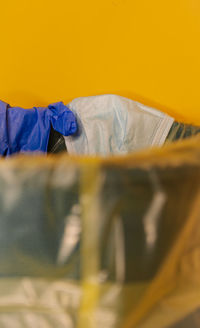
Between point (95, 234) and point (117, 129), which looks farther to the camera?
point (117, 129)

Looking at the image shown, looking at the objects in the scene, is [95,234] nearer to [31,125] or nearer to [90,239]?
[90,239]

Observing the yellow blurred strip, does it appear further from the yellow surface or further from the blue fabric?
the yellow surface

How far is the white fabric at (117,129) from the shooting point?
2.82ft

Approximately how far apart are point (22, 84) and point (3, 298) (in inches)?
27.1

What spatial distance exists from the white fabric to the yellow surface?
10cm

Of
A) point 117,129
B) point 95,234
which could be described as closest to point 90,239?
point 95,234

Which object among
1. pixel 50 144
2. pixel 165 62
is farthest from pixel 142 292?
pixel 165 62

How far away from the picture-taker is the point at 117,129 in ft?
2.89

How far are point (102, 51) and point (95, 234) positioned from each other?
2.28 ft

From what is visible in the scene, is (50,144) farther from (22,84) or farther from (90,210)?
(90,210)

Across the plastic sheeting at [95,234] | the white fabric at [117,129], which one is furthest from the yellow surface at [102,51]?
the plastic sheeting at [95,234]

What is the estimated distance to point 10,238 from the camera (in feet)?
1.12

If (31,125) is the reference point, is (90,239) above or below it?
above

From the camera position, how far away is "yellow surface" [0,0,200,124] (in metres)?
0.87
